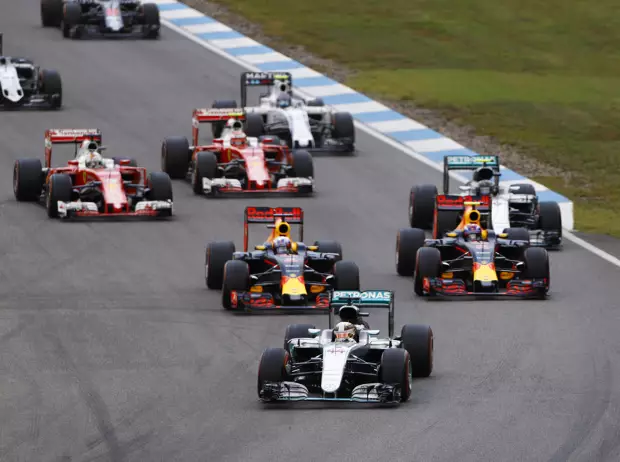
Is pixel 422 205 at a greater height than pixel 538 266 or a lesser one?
greater

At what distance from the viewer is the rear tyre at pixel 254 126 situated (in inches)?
1767

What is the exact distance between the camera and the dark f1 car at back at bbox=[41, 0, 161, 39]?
5659 centimetres

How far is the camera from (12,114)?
48938 mm

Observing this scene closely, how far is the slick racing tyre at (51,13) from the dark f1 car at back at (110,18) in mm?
689

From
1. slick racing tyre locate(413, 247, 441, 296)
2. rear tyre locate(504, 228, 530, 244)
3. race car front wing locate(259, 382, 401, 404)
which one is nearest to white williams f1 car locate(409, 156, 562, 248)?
rear tyre locate(504, 228, 530, 244)

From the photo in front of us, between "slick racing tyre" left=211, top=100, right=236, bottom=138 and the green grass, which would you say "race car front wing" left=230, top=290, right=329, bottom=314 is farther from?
"slick racing tyre" left=211, top=100, right=236, bottom=138

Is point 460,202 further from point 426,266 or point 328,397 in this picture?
point 328,397

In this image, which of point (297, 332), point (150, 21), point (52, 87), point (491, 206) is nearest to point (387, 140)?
point (52, 87)

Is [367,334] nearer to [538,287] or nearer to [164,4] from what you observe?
[538,287]

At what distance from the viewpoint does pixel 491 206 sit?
3603 cm

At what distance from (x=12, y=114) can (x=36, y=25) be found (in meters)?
11.2

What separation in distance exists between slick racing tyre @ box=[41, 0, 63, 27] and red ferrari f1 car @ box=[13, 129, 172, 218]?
61.7 ft

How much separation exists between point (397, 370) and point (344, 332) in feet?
4.19

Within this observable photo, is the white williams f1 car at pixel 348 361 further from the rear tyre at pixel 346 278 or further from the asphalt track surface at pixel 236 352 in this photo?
the rear tyre at pixel 346 278
